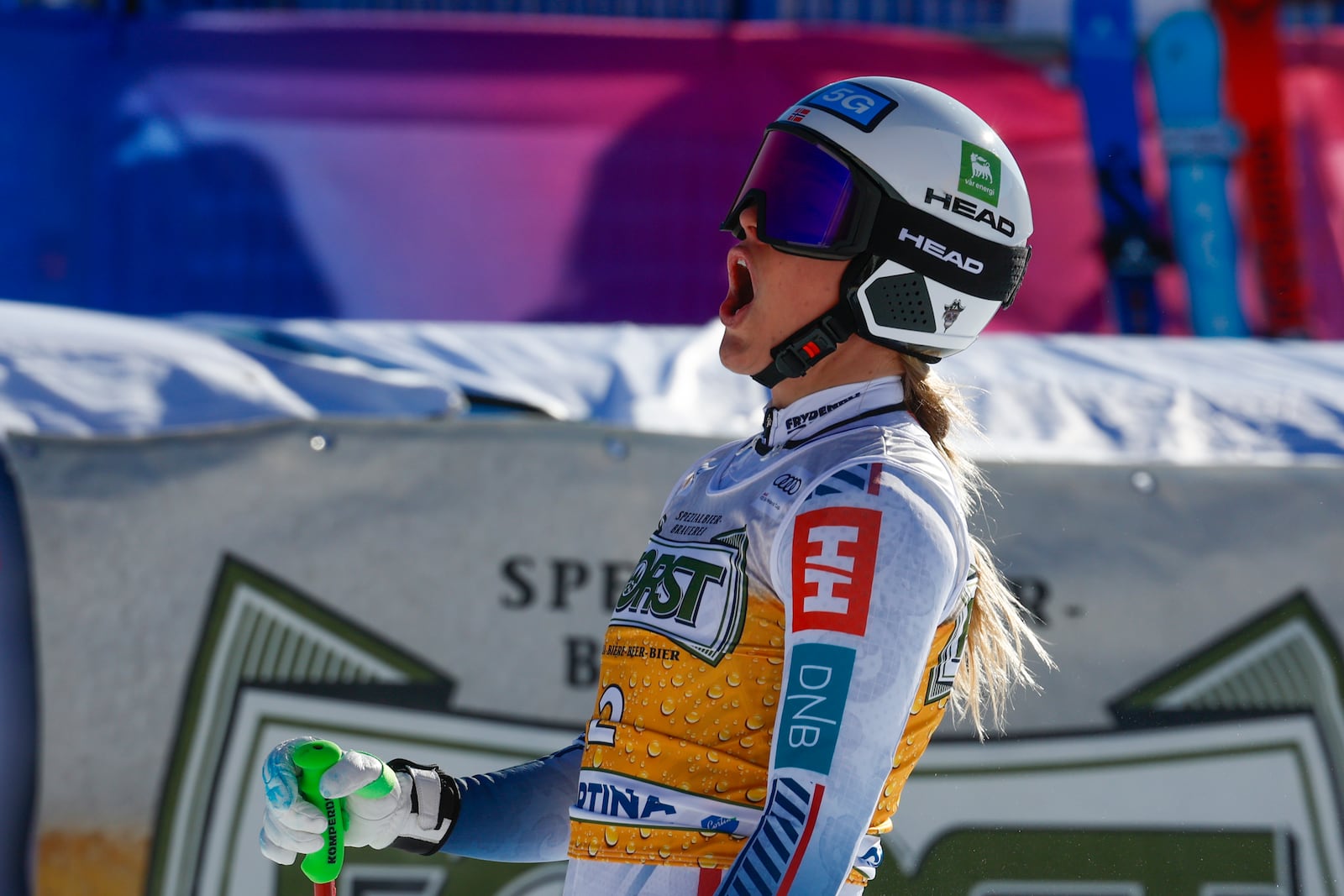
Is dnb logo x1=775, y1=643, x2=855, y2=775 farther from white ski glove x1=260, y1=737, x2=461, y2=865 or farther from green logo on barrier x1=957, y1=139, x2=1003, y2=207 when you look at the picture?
green logo on barrier x1=957, y1=139, x2=1003, y2=207

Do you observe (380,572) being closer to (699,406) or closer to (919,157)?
(699,406)

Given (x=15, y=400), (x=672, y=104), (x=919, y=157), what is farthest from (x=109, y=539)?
(x=672, y=104)

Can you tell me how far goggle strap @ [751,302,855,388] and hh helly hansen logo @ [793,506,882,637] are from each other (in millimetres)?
345

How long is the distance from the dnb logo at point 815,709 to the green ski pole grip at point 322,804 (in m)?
0.64

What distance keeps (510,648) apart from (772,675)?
94.1 inches

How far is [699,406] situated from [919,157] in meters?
2.45

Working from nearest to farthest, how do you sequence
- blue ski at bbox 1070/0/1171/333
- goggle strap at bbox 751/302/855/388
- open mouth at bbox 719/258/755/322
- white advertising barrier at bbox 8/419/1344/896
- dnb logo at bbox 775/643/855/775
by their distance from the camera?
dnb logo at bbox 775/643/855/775 < goggle strap at bbox 751/302/855/388 < open mouth at bbox 719/258/755/322 < white advertising barrier at bbox 8/419/1344/896 < blue ski at bbox 1070/0/1171/333

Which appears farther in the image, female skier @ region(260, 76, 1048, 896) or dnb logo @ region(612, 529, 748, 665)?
dnb logo @ region(612, 529, 748, 665)

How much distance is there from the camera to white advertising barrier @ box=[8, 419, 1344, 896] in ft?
12.9

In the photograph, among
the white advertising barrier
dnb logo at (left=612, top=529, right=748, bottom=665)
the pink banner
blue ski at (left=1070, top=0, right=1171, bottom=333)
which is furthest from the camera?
blue ski at (left=1070, top=0, right=1171, bottom=333)

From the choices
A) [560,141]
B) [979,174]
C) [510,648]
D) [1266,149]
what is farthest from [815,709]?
[1266,149]

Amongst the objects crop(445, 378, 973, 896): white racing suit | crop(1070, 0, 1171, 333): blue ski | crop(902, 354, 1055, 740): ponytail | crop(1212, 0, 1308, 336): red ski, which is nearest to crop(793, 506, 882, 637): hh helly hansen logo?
crop(445, 378, 973, 896): white racing suit

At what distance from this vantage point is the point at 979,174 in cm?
198

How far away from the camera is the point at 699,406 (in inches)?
172
